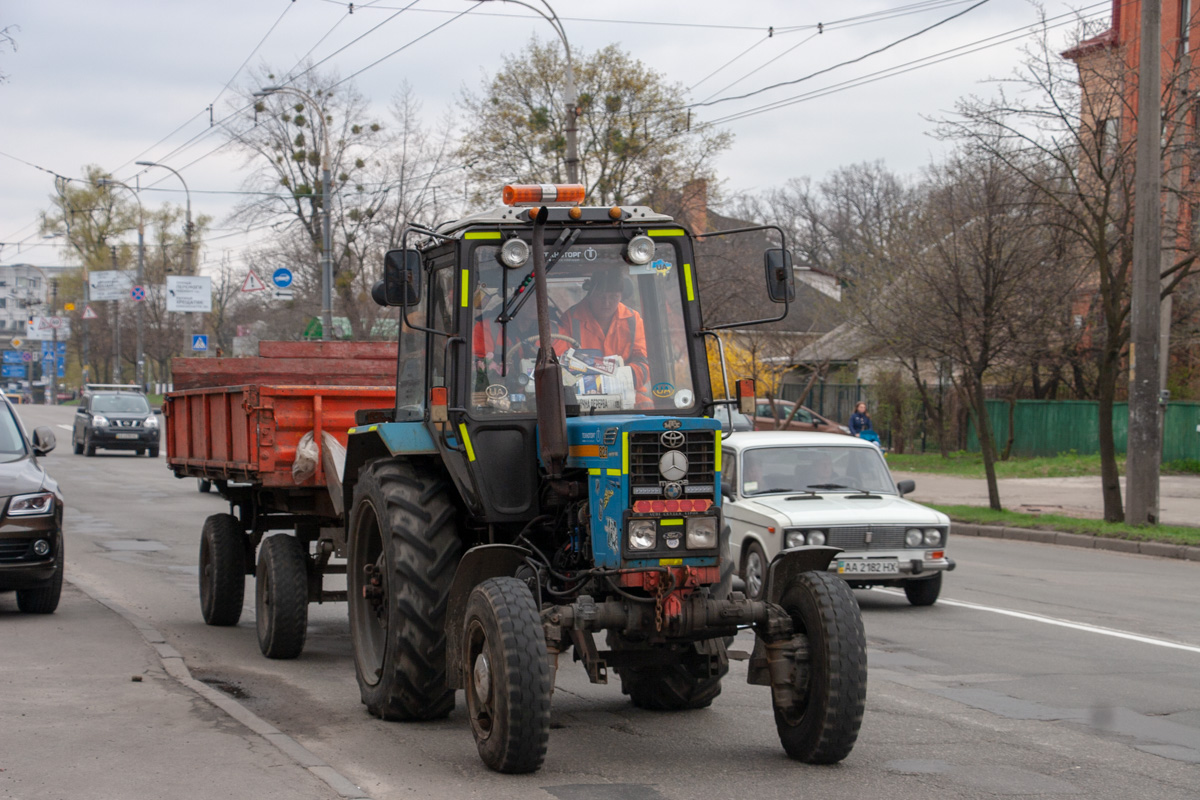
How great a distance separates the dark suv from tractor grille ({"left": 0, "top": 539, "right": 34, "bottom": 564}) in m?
26.5

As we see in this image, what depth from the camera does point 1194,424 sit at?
98.6 ft

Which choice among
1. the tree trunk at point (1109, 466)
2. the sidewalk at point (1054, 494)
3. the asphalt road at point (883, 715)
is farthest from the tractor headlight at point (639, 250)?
the sidewalk at point (1054, 494)

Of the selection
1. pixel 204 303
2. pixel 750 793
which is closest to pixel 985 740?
pixel 750 793

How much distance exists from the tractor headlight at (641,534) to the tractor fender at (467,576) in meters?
0.65

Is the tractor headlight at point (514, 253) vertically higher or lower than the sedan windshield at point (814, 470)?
higher

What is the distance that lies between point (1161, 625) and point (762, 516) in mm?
3477

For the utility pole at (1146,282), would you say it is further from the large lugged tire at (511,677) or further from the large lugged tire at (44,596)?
the large lugged tire at (511,677)

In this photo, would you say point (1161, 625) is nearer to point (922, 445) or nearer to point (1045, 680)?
point (1045, 680)

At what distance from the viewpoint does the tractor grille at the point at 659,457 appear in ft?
19.5

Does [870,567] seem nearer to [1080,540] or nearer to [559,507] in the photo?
[559,507]

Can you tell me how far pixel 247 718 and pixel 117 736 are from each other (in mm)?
664

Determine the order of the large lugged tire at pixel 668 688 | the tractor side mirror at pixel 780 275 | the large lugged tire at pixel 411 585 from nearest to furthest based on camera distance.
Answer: the large lugged tire at pixel 411 585 < the tractor side mirror at pixel 780 275 < the large lugged tire at pixel 668 688

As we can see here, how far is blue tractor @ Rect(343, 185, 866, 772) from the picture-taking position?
19.3 ft

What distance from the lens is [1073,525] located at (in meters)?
19.1
